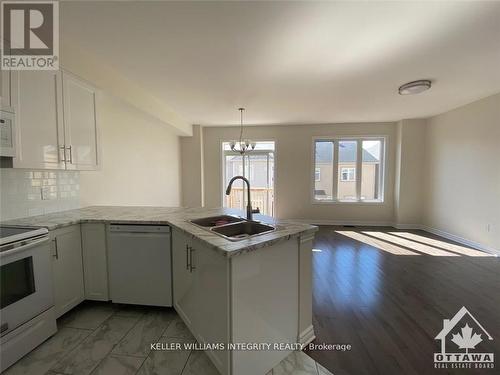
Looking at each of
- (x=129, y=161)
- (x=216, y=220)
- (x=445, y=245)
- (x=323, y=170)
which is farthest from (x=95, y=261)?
(x=445, y=245)

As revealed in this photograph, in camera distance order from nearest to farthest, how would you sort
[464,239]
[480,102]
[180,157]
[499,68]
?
[499,68], [480,102], [464,239], [180,157]

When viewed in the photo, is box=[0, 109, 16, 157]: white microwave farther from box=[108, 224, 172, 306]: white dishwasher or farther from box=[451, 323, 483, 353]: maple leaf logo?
box=[451, 323, 483, 353]: maple leaf logo

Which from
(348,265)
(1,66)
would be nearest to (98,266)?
(1,66)

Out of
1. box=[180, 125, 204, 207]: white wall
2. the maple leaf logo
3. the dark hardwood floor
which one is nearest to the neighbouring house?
the dark hardwood floor

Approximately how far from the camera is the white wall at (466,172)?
3537 millimetres

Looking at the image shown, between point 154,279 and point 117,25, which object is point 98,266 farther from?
point 117,25

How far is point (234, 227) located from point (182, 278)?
0.60 meters

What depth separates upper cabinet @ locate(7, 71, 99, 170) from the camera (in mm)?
1719

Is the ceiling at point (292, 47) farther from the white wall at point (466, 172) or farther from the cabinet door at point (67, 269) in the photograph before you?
the cabinet door at point (67, 269)

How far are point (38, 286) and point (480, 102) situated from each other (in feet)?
20.5

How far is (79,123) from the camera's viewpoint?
223 cm

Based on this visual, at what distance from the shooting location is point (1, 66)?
62.9 inches

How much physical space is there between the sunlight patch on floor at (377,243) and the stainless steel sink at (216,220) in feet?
9.82

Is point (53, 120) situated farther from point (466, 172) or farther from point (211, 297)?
point (466, 172)
